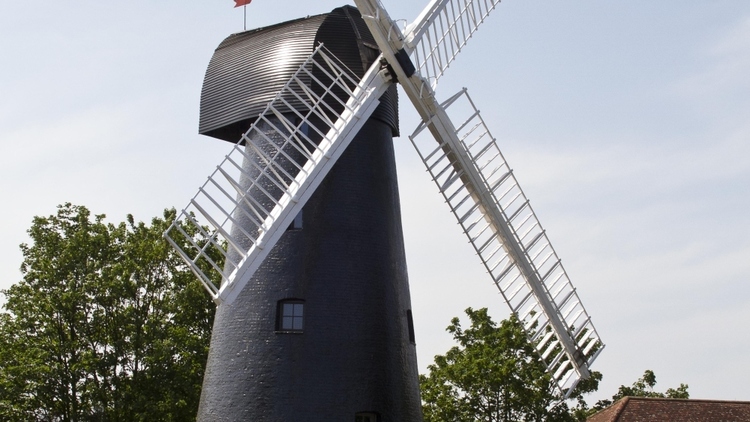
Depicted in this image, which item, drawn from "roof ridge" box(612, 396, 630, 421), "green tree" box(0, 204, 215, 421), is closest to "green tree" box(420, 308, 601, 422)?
"roof ridge" box(612, 396, 630, 421)

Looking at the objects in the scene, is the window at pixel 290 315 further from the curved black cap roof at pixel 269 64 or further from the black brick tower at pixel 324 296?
the curved black cap roof at pixel 269 64

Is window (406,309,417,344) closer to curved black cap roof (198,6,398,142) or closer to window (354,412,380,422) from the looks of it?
window (354,412,380,422)

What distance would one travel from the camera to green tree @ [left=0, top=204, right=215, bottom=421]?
2317cm

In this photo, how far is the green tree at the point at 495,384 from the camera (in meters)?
24.4

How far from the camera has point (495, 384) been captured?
24438 mm

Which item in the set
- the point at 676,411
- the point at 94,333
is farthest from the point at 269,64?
the point at 676,411

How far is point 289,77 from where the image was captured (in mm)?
15906

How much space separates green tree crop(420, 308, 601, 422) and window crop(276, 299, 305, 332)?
1087cm

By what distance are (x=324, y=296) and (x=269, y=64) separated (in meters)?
4.62

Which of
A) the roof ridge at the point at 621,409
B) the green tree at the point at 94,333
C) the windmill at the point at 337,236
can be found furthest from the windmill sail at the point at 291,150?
the roof ridge at the point at 621,409

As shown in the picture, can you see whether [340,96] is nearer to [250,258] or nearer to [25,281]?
[250,258]

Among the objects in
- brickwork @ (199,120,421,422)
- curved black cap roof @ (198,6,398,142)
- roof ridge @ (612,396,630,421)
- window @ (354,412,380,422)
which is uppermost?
curved black cap roof @ (198,6,398,142)

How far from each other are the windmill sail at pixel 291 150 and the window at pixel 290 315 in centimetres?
110

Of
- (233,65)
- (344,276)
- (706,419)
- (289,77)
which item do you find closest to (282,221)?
(344,276)
